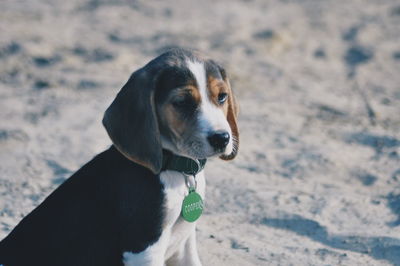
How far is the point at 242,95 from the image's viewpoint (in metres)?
7.91

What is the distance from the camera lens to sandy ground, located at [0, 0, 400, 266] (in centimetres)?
516

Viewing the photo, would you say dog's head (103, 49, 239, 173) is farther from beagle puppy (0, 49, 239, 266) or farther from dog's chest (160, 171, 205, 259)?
dog's chest (160, 171, 205, 259)

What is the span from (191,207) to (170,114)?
54 cm

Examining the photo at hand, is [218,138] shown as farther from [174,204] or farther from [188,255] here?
[188,255]

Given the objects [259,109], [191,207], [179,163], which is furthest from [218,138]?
[259,109]

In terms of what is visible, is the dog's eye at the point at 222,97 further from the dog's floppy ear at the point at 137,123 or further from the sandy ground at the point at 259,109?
the sandy ground at the point at 259,109

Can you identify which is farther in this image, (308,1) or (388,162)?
(308,1)

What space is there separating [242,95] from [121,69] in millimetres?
1663

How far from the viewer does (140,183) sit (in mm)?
3766

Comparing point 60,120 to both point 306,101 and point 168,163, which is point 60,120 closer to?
point 306,101

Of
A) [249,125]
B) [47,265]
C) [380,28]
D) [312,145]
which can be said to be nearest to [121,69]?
[249,125]

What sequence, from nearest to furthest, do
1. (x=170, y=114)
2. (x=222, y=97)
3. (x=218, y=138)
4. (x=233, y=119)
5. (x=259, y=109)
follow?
(x=218, y=138) → (x=170, y=114) → (x=222, y=97) → (x=233, y=119) → (x=259, y=109)

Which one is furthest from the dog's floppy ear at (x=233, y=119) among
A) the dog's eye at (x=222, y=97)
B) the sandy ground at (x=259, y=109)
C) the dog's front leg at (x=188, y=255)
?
the sandy ground at (x=259, y=109)

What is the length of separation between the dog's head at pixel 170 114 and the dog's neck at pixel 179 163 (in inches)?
1.4
